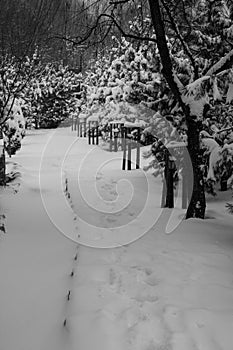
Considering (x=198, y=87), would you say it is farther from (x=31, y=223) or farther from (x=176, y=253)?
(x=31, y=223)

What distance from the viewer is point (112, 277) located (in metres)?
4.13

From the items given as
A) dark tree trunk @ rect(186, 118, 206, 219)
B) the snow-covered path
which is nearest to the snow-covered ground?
the snow-covered path

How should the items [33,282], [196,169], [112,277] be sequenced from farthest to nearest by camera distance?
[196,169]
[112,277]
[33,282]

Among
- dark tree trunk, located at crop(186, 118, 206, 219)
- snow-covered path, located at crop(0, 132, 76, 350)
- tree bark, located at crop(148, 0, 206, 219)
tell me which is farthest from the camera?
dark tree trunk, located at crop(186, 118, 206, 219)

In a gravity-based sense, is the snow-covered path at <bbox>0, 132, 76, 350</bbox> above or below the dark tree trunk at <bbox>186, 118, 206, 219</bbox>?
below

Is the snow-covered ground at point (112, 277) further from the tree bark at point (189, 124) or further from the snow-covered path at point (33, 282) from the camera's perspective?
the tree bark at point (189, 124)

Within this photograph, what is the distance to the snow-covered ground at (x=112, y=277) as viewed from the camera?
3.04 metres

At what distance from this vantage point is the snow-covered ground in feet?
9.96

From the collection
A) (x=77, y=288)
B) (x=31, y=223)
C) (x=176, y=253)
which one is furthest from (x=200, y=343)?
(x=31, y=223)

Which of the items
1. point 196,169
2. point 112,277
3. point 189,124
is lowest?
point 112,277

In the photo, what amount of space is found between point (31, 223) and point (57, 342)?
3.53 meters

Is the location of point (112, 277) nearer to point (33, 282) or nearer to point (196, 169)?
point (33, 282)

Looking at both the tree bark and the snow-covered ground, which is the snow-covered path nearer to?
the snow-covered ground

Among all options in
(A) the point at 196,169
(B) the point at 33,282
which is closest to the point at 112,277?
(B) the point at 33,282
